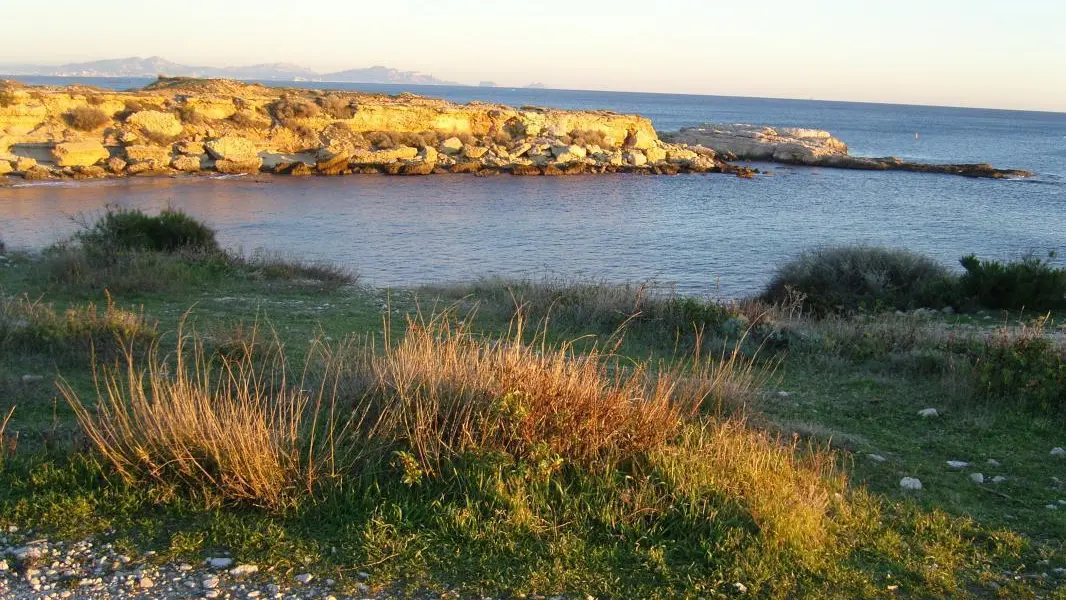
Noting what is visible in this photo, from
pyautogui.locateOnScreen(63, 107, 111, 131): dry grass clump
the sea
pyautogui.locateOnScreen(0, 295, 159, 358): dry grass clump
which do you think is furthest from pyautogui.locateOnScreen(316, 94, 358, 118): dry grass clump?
pyautogui.locateOnScreen(0, 295, 159, 358): dry grass clump

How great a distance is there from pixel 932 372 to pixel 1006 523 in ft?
12.3

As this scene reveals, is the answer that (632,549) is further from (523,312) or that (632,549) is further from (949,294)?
(949,294)

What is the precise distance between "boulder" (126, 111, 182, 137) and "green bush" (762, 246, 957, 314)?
3743cm

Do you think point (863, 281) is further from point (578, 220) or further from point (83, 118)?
point (83, 118)

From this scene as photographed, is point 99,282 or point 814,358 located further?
point 99,282

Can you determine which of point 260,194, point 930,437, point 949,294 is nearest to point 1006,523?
point 930,437

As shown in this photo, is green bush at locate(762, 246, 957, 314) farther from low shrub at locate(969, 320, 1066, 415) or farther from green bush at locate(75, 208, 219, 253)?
green bush at locate(75, 208, 219, 253)

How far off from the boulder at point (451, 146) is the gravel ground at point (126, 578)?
163 feet

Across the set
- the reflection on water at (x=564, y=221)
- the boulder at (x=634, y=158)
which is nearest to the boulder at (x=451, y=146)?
the reflection on water at (x=564, y=221)

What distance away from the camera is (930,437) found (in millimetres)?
6246

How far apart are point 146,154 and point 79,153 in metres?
3.01

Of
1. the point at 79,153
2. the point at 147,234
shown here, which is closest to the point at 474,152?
the point at 79,153

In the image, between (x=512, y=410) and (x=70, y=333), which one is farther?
(x=70, y=333)

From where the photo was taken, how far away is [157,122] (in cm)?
4366
